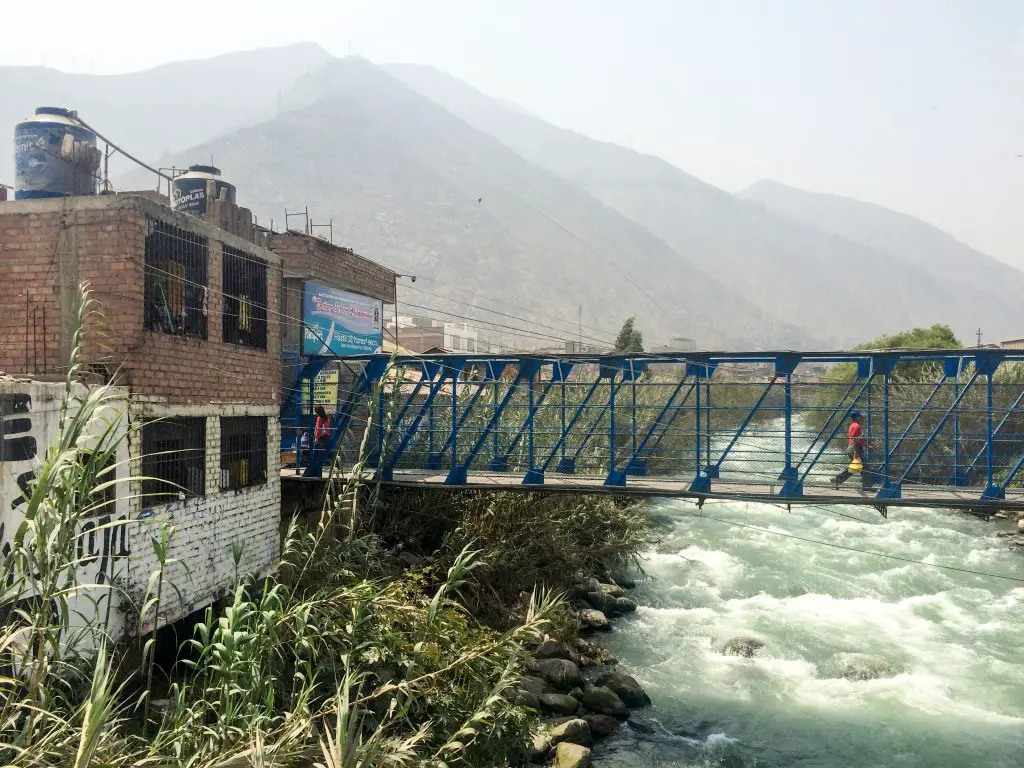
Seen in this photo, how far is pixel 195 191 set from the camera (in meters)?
11.8

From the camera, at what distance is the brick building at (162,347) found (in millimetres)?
7332

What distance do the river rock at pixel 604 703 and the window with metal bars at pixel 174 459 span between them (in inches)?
224

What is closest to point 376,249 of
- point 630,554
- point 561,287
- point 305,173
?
point 561,287

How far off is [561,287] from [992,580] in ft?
481

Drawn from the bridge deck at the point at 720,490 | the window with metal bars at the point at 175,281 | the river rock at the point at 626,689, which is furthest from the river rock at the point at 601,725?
the window with metal bars at the point at 175,281

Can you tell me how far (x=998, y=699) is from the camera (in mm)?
10734

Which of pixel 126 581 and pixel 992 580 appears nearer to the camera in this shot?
pixel 126 581

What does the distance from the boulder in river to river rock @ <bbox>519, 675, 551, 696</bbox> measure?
4.77 metres

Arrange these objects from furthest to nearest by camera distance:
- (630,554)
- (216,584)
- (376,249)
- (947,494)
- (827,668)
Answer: (376,249)
(630,554)
(827,668)
(947,494)
(216,584)

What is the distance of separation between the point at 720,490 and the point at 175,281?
7249 mm

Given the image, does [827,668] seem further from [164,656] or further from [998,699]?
[164,656]

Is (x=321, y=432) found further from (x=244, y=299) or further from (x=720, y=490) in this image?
(x=720, y=490)

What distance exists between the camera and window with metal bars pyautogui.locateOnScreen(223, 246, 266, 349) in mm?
9195

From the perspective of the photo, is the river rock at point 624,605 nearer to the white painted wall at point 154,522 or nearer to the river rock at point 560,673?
the river rock at point 560,673
